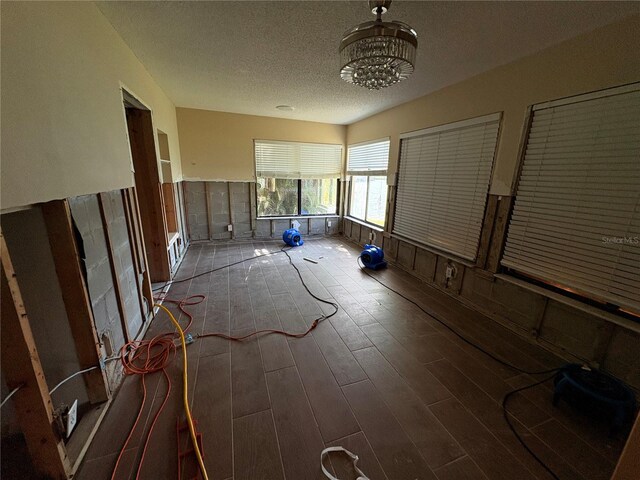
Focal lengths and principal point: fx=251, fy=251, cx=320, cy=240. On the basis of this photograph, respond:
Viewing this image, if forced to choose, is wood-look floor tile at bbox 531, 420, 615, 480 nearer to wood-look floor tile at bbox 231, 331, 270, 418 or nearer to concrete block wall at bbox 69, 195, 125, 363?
wood-look floor tile at bbox 231, 331, 270, 418

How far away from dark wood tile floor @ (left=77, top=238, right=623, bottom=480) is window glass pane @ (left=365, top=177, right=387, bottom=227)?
244cm

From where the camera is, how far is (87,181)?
1.59 m

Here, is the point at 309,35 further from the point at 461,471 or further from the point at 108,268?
the point at 461,471

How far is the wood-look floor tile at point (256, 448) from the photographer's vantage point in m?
1.30

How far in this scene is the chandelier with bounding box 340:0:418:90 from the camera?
134cm

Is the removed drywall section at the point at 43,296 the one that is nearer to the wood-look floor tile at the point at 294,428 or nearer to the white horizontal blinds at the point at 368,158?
the wood-look floor tile at the point at 294,428

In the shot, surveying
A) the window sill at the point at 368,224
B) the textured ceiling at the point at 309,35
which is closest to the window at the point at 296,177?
the window sill at the point at 368,224

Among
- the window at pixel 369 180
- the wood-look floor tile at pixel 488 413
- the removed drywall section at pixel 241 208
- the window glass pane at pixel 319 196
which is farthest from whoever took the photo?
the window glass pane at pixel 319 196

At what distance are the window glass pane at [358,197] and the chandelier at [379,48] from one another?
3.91m

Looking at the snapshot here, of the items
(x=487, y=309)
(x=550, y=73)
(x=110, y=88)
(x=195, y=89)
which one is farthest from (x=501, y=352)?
(x=195, y=89)

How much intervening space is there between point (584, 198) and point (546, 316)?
3.48ft

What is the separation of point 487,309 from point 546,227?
41.8 inches

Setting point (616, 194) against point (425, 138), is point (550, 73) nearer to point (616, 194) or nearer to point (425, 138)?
point (616, 194)

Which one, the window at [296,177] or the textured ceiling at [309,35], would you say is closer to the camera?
the textured ceiling at [309,35]
